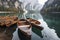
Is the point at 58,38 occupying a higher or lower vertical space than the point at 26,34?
lower

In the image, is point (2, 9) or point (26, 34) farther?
point (2, 9)

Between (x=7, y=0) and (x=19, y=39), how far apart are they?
17562cm

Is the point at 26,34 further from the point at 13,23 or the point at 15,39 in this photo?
the point at 13,23

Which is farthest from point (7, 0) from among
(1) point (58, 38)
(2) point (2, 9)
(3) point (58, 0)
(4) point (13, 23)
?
(1) point (58, 38)

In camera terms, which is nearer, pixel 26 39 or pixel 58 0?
A: pixel 26 39

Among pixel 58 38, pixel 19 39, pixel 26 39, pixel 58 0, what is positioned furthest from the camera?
pixel 58 0

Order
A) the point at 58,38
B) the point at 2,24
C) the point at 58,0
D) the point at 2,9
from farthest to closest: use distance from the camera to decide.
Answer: the point at 58,0 < the point at 2,9 < the point at 2,24 < the point at 58,38

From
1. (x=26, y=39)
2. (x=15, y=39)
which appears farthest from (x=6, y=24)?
(x=26, y=39)

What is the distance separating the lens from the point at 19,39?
23.5 meters

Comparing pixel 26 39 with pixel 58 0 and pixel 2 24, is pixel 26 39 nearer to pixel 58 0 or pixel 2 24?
pixel 2 24

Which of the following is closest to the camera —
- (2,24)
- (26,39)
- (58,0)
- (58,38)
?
(26,39)

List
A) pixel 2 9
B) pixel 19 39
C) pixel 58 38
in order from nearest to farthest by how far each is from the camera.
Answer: pixel 19 39
pixel 58 38
pixel 2 9

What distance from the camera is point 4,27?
33.4 m

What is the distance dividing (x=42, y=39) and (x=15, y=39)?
4728 mm
